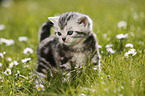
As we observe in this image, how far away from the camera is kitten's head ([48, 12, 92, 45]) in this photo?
2719mm

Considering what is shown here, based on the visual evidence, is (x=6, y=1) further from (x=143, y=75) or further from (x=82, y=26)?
(x=143, y=75)

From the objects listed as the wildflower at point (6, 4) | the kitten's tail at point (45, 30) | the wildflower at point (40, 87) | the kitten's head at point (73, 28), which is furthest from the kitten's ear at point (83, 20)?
the wildflower at point (6, 4)

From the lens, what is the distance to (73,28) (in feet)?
8.96

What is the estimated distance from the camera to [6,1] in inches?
408

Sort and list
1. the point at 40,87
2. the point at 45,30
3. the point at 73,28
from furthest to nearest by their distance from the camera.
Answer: the point at 45,30 < the point at 73,28 < the point at 40,87

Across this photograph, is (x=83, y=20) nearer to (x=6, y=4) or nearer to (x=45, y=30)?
(x=45, y=30)

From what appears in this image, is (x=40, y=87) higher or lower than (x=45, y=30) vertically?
lower

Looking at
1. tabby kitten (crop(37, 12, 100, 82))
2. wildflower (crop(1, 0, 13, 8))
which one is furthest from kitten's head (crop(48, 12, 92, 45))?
wildflower (crop(1, 0, 13, 8))

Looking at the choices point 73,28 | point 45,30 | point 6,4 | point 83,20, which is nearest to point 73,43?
point 73,28

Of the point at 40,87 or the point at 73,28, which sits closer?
the point at 40,87

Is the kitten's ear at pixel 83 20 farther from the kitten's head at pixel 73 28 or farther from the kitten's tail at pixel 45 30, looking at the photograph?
the kitten's tail at pixel 45 30

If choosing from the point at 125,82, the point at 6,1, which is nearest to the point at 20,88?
the point at 125,82

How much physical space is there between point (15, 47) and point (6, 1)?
6.62 metres

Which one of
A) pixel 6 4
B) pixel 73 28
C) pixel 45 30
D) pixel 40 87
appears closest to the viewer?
pixel 40 87
